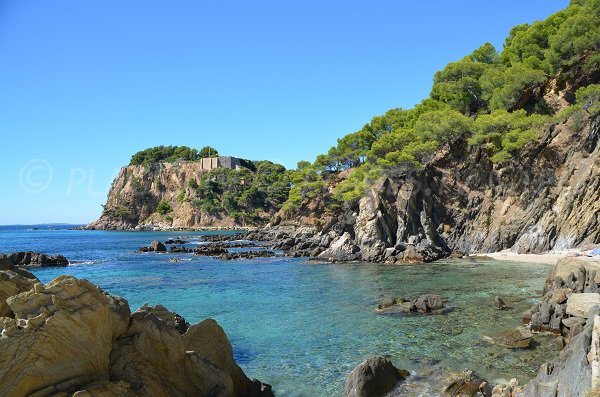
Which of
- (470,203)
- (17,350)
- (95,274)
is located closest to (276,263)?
(95,274)

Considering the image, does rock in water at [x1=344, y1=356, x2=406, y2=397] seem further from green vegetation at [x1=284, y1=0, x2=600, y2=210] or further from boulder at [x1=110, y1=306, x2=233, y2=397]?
green vegetation at [x1=284, y1=0, x2=600, y2=210]

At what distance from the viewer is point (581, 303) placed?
16281 mm

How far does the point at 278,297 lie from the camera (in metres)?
27.8

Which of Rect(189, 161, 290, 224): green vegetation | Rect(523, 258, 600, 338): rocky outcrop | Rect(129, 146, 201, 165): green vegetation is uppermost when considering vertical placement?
Rect(129, 146, 201, 165): green vegetation

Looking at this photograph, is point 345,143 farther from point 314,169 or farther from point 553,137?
point 553,137

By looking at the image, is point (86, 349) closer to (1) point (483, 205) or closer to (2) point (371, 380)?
(2) point (371, 380)

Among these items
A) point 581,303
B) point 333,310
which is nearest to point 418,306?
point 333,310

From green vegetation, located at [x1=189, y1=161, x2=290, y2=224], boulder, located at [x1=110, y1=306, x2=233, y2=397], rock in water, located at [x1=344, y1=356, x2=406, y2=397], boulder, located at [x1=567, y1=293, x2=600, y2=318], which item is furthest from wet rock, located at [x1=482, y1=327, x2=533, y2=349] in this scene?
green vegetation, located at [x1=189, y1=161, x2=290, y2=224]

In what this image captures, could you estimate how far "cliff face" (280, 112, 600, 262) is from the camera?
129 ft

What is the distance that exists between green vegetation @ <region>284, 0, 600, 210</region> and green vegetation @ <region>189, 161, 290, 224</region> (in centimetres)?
7119

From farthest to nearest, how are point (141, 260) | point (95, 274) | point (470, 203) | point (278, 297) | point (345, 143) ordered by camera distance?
point (345, 143), point (141, 260), point (470, 203), point (95, 274), point (278, 297)

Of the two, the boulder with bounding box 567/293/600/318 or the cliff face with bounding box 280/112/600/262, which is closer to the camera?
the boulder with bounding box 567/293/600/318

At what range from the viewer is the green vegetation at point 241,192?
13238 centimetres

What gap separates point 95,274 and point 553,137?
1828 inches
